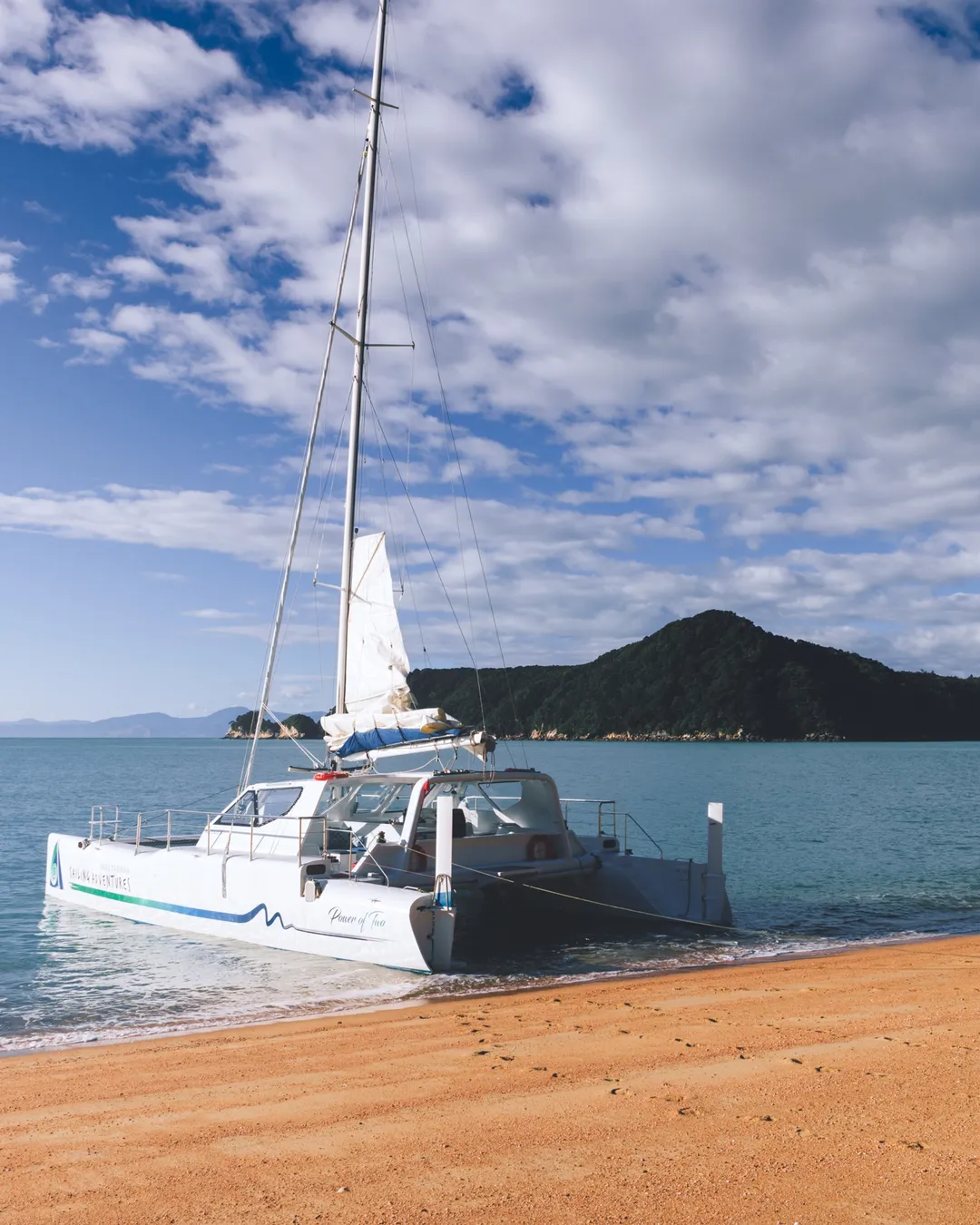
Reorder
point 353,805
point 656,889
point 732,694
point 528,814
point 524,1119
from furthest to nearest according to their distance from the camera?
point 732,694 → point 353,805 → point 528,814 → point 656,889 → point 524,1119

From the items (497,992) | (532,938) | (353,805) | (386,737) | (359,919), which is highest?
(386,737)

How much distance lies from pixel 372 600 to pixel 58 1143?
1068cm

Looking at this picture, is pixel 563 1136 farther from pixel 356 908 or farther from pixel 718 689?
pixel 718 689

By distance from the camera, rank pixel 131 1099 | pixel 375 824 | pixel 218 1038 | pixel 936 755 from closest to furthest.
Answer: pixel 131 1099 < pixel 218 1038 < pixel 375 824 < pixel 936 755

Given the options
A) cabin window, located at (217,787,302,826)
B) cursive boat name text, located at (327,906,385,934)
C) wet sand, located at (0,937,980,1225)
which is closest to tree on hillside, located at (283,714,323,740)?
cabin window, located at (217,787,302,826)

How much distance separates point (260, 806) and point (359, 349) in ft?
25.9

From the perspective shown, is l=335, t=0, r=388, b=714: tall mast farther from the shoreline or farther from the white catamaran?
the shoreline

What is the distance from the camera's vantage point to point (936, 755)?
11169cm

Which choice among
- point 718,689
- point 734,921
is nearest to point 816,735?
point 718,689

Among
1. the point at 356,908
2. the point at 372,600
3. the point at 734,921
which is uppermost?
the point at 372,600

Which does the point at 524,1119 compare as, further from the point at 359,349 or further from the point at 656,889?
the point at 359,349

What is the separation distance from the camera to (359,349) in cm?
1741

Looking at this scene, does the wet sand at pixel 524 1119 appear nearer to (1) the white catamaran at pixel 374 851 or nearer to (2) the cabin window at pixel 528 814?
(1) the white catamaran at pixel 374 851

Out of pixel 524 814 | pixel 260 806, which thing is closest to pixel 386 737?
pixel 524 814
